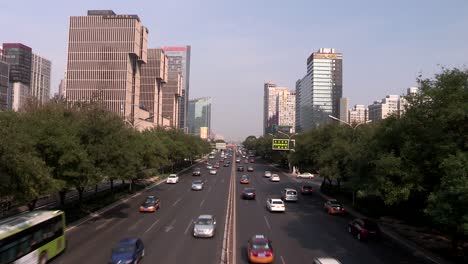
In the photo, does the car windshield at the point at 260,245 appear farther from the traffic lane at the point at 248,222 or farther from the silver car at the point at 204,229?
the silver car at the point at 204,229

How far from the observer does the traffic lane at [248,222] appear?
76.7ft

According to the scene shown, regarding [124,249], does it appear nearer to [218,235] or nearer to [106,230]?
[218,235]

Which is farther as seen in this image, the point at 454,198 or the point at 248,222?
the point at 248,222

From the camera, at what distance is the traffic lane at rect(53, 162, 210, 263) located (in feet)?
68.5

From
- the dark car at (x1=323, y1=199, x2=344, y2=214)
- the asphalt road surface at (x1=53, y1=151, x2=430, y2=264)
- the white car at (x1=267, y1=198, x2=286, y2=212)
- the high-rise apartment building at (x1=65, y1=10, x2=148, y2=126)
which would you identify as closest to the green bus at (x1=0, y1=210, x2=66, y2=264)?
the asphalt road surface at (x1=53, y1=151, x2=430, y2=264)

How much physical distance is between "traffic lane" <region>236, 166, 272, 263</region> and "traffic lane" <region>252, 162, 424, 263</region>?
946mm

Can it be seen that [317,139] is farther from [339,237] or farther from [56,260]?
[56,260]

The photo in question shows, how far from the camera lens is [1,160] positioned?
63.3ft

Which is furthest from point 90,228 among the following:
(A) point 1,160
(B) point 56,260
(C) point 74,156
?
(A) point 1,160

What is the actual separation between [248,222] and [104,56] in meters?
118

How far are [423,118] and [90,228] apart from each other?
77.0ft

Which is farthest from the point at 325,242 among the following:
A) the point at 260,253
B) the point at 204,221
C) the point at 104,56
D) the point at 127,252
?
the point at 104,56

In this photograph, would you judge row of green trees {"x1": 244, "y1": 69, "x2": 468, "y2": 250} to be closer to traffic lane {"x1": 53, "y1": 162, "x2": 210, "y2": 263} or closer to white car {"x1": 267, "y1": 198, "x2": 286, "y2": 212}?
white car {"x1": 267, "y1": 198, "x2": 286, "y2": 212}

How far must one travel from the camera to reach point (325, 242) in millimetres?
25047
